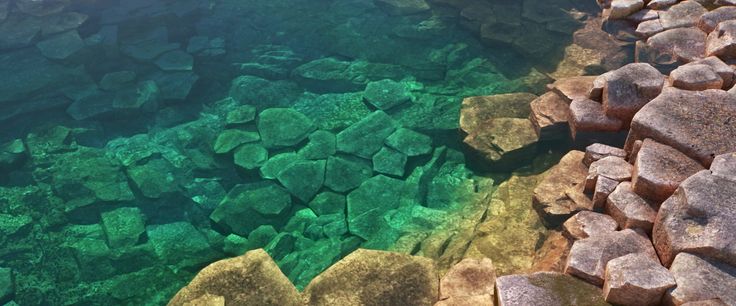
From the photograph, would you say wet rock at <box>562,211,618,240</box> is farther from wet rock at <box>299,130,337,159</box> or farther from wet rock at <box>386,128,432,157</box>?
wet rock at <box>299,130,337,159</box>

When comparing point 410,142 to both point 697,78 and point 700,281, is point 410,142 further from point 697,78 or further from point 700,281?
point 700,281

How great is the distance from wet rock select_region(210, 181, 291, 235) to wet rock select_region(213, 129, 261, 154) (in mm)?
614

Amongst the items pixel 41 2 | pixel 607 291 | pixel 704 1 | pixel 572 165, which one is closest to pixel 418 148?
pixel 572 165

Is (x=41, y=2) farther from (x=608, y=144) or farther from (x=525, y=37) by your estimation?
(x=608, y=144)

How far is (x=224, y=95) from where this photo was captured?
640 cm

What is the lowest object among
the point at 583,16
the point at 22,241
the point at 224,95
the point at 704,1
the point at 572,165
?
the point at 22,241

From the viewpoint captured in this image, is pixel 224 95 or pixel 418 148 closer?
pixel 418 148

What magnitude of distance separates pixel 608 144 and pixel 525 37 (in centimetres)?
220

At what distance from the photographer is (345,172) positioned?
17.4 feet

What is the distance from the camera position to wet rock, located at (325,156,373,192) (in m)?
5.18

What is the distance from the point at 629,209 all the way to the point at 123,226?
4.07 m

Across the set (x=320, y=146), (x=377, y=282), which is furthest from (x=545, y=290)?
(x=320, y=146)

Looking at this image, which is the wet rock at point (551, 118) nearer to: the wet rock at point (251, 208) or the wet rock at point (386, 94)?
the wet rock at point (386, 94)

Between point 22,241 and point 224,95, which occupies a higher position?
point 224,95
